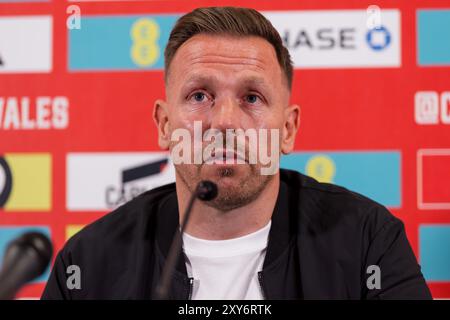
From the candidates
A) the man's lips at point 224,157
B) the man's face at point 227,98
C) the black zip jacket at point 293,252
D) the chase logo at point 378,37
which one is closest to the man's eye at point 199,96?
the man's face at point 227,98

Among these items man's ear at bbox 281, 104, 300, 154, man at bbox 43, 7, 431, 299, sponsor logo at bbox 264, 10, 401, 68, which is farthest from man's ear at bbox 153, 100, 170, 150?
sponsor logo at bbox 264, 10, 401, 68

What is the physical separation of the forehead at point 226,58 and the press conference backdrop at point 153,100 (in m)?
0.24

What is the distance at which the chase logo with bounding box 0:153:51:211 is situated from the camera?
4.68 feet

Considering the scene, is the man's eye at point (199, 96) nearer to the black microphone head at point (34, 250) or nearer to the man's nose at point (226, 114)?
the man's nose at point (226, 114)

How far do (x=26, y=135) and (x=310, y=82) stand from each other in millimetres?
759

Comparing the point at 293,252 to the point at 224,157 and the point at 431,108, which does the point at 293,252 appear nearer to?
the point at 224,157

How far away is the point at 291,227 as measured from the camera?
117cm

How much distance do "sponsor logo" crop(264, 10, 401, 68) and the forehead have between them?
9.1 inches

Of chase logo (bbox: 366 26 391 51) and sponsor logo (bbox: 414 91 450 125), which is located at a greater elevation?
chase logo (bbox: 366 26 391 51)

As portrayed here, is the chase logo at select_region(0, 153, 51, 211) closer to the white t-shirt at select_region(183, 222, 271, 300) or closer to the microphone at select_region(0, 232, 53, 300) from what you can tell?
the white t-shirt at select_region(183, 222, 271, 300)

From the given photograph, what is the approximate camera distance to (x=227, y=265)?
113 centimetres

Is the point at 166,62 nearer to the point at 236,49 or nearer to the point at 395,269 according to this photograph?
the point at 236,49
